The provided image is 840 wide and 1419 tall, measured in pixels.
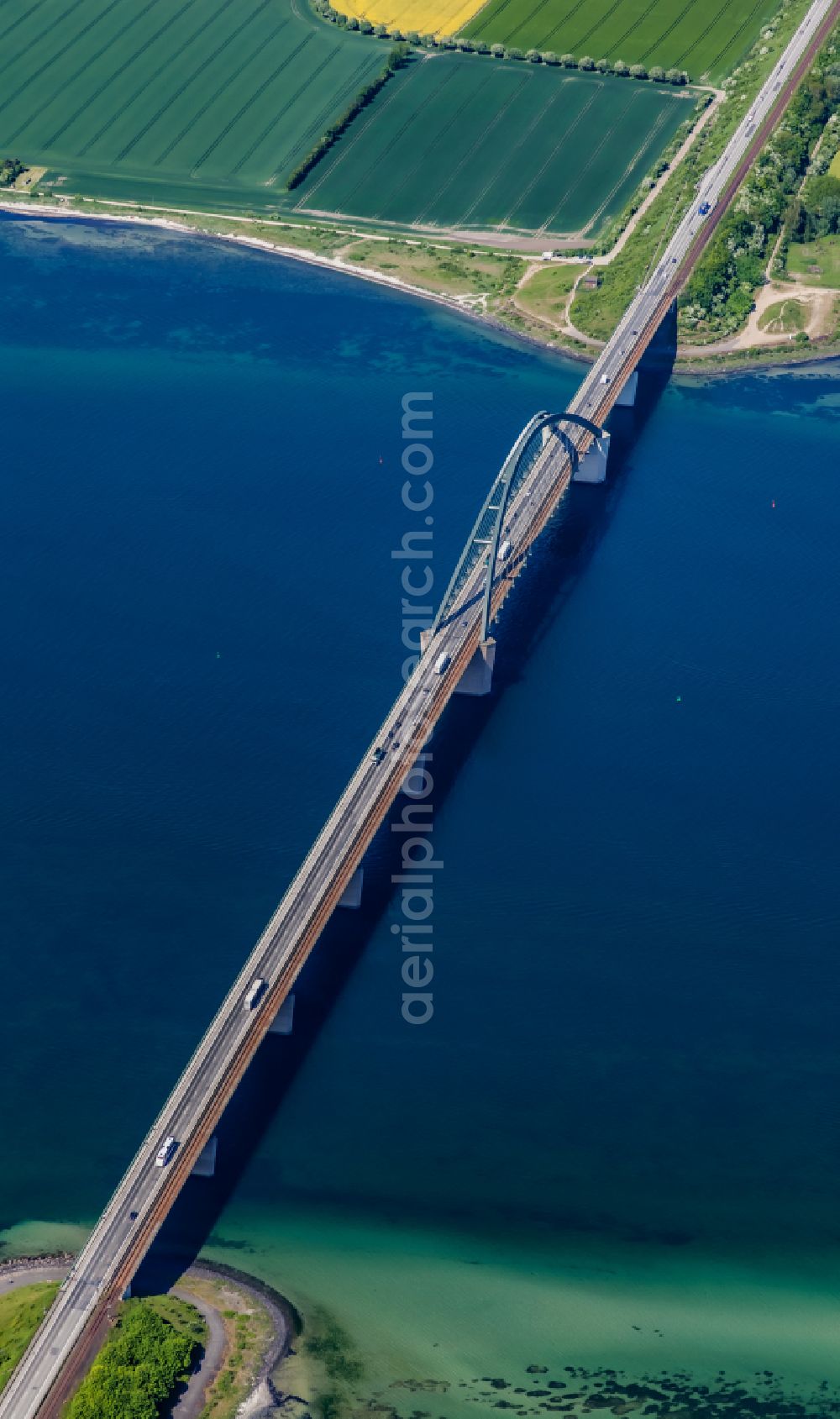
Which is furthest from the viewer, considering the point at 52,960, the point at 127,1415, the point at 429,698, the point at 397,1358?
the point at 429,698

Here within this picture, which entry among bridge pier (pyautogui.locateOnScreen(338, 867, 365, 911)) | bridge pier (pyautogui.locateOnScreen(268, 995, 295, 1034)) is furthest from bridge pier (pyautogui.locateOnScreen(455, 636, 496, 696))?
bridge pier (pyautogui.locateOnScreen(268, 995, 295, 1034))

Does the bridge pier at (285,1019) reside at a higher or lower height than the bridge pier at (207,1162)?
higher

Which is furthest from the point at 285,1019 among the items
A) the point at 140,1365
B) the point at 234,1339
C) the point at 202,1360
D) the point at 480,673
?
the point at 480,673

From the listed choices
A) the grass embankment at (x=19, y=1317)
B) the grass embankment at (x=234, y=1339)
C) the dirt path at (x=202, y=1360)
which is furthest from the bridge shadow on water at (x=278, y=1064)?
the grass embankment at (x=19, y=1317)

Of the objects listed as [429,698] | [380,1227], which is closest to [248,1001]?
[380,1227]

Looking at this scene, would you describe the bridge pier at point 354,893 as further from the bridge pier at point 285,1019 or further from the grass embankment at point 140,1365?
the grass embankment at point 140,1365

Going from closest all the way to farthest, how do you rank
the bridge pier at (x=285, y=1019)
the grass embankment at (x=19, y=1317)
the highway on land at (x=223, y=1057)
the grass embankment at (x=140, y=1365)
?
the grass embankment at (x=140, y=1365), the highway on land at (x=223, y=1057), the grass embankment at (x=19, y=1317), the bridge pier at (x=285, y=1019)

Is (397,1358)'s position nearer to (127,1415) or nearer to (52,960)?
(127,1415)
